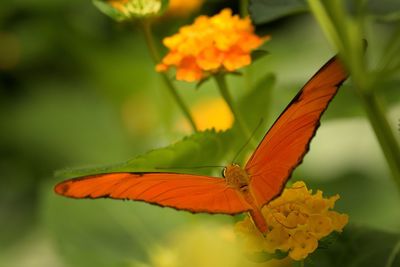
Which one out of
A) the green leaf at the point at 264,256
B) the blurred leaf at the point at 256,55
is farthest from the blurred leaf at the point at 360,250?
the blurred leaf at the point at 256,55

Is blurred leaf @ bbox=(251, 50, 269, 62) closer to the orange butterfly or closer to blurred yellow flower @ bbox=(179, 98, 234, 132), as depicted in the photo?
the orange butterfly

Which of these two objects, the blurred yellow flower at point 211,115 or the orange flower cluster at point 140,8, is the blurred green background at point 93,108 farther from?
the orange flower cluster at point 140,8

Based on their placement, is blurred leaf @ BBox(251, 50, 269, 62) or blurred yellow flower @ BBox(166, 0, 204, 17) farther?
blurred yellow flower @ BBox(166, 0, 204, 17)

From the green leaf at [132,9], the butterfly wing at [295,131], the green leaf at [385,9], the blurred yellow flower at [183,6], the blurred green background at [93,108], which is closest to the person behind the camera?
the butterfly wing at [295,131]

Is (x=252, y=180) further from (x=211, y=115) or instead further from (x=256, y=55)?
(x=211, y=115)

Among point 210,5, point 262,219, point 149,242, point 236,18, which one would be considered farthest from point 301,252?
point 210,5

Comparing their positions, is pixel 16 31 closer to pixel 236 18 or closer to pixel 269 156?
pixel 236 18

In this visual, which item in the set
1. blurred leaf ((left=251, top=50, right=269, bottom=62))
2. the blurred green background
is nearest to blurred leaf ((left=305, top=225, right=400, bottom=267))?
blurred leaf ((left=251, top=50, right=269, bottom=62))
